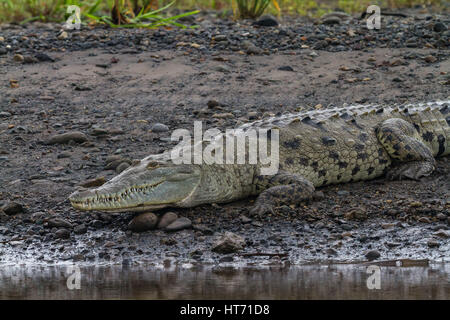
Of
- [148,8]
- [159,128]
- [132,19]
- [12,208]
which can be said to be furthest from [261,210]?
[148,8]

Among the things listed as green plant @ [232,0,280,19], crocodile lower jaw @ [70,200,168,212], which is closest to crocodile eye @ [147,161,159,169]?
crocodile lower jaw @ [70,200,168,212]

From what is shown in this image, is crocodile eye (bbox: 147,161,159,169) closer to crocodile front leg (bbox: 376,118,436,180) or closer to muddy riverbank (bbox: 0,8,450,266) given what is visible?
muddy riverbank (bbox: 0,8,450,266)

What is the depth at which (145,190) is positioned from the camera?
5.49 m

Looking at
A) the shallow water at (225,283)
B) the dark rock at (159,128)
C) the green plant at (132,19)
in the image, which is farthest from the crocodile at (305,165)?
the green plant at (132,19)

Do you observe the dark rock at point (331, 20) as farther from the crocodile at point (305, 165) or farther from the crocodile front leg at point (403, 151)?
the crocodile front leg at point (403, 151)

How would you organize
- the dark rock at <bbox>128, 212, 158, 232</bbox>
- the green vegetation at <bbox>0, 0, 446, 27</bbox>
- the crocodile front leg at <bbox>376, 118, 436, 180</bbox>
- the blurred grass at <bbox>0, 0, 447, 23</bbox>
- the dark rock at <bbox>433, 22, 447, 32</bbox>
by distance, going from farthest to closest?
1. the blurred grass at <bbox>0, 0, 447, 23</bbox>
2. the green vegetation at <bbox>0, 0, 446, 27</bbox>
3. the dark rock at <bbox>433, 22, 447, 32</bbox>
4. the crocodile front leg at <bbox>376, 118, 436, 180</bbox>
5. the dark rock at <bbox>128, 212, 158, 232</bbox>

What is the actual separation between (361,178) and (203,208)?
151 centimetres

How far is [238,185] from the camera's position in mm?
5922

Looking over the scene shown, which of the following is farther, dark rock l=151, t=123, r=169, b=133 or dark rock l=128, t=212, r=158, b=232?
dark rock l=151, t=123, r=169, b=133

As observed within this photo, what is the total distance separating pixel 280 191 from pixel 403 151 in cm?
137

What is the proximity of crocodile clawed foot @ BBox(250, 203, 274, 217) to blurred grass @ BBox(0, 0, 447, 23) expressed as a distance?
5.62m

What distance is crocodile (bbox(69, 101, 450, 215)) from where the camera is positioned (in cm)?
551

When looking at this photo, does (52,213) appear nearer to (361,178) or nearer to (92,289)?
(92,289)

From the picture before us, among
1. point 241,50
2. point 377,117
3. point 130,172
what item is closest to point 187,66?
point 241,50
